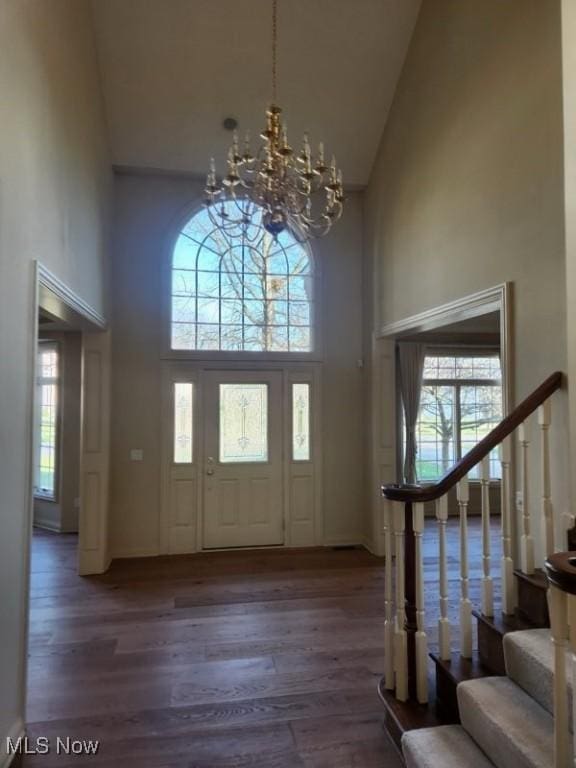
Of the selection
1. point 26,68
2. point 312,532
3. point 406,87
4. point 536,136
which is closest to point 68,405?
point 312,532

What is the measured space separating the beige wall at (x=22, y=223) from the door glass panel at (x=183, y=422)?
2082 millimetres

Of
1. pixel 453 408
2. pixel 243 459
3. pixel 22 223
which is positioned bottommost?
A: pixel 243 459

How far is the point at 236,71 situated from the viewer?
446 cm

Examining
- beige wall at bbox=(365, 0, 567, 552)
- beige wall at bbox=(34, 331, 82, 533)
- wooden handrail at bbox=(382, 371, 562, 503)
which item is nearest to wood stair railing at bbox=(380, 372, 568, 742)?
wooden handrail at bbox=(382, 371, 562, 503)

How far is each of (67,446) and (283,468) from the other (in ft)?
9.92

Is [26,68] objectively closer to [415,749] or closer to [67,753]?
[67,753]

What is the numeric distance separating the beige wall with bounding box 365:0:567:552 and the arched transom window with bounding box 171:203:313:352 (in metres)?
1.21

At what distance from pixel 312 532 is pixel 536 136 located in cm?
428

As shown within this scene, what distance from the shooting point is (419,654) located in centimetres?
230

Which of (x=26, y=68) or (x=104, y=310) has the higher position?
(x=26, y=68)

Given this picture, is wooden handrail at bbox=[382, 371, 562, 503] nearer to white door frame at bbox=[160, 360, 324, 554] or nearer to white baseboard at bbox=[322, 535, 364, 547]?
white door frame at bbox=[160, 360, 324, 554]

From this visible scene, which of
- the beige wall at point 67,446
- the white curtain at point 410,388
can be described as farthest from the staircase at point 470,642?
the beige wall at point 67,446

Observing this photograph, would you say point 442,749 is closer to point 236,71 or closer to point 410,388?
point 410,388

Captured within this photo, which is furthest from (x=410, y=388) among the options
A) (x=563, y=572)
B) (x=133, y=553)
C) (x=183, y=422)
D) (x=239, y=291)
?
(x=563, y=572)
